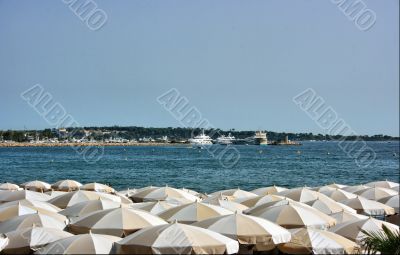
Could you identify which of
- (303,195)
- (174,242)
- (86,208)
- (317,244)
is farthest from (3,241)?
(303,195)

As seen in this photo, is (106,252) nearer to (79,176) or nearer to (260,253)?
(260,253)

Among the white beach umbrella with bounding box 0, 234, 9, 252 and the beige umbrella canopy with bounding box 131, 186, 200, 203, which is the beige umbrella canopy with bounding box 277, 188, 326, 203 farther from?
the white beach umbrella with bounding box 0, 234, 9, 252

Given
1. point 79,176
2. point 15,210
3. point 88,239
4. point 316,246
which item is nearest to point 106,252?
point 88,239

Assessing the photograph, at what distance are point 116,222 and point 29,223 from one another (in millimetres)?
1991

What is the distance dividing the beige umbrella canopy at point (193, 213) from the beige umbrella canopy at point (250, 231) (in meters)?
1.79

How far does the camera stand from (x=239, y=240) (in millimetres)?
12289

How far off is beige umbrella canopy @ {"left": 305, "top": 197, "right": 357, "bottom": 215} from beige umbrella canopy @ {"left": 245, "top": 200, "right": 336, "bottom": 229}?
277cm

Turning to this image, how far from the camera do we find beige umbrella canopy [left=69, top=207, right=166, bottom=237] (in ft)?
42.8

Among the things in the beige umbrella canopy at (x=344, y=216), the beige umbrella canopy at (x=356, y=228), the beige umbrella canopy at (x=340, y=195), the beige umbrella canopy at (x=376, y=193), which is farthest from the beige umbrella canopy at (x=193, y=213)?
the beige umbrella canopy at (x=376, y=193)

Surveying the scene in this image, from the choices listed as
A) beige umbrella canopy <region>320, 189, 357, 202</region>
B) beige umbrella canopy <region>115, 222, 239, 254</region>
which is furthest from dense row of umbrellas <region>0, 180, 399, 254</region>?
beige umbrella canopy <region>320, 189, 357, 202</region>

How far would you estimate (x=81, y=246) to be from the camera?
10008 mm

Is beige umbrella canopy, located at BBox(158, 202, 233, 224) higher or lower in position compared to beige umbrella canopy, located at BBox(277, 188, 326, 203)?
lower

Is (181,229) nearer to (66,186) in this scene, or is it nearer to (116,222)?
(116,222)

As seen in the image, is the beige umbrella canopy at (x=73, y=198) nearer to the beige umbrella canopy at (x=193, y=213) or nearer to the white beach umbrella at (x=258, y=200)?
the white beach umbrella at (x=258, y=200)
